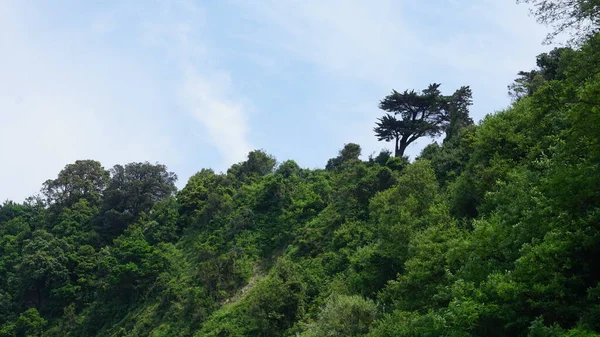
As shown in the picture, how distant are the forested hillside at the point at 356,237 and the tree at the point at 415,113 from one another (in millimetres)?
135

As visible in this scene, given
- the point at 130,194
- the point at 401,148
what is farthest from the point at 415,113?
the point at 130,194

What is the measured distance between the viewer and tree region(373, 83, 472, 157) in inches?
1806

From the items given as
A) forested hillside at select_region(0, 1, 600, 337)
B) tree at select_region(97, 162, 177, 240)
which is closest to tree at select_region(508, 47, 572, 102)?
forested hillside at select_region(0, 1, 600, 337)

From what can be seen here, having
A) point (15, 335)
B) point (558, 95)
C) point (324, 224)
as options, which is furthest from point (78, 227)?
point (558, 95)

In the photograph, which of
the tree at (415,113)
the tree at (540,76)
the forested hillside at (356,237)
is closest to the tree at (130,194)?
the forested hillside at (356,237)

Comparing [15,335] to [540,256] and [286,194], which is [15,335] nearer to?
[286,194]

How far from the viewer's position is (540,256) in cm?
1323

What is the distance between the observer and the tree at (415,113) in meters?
45.9

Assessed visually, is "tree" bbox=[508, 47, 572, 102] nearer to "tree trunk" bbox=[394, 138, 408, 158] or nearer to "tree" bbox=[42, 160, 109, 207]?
"tree trunk" bbox=[394, 138, 408, 158]

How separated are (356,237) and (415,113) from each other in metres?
16.3

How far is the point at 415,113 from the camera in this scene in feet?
157

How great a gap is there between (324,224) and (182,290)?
12299mm

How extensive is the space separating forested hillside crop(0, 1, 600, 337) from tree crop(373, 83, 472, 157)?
135 mm

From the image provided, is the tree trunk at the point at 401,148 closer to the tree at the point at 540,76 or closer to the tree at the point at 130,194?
the tree at the point at 540,76
